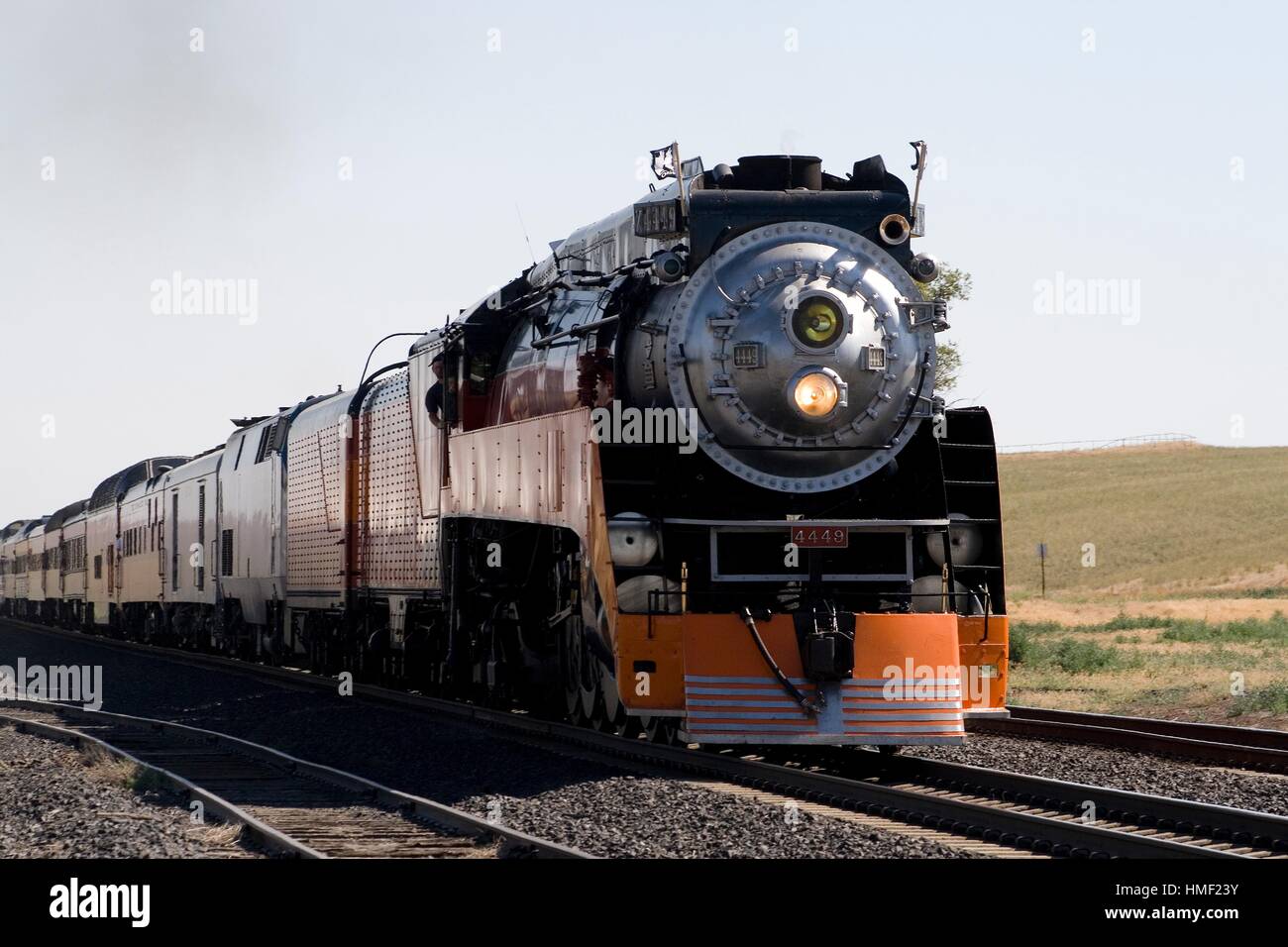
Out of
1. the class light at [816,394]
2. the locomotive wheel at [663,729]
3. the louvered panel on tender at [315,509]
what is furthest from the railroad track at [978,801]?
the louvered panel on tender at [315,509]

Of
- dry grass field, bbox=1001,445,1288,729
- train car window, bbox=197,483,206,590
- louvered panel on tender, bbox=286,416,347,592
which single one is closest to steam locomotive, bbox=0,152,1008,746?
dry grass field, bbox=1001,445,1288,729

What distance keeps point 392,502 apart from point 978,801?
395 inches

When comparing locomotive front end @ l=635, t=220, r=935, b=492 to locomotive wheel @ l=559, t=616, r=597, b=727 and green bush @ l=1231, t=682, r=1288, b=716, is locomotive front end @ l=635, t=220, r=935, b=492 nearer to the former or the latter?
locomotive wheel @ l=559, t=616, r=597, b=727

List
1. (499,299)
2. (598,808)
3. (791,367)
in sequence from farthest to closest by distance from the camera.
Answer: (499,299)
(791,367)
(598,808)

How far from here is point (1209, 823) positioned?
889 cm

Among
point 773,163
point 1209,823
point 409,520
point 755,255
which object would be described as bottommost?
point 1209,823

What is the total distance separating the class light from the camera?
11.4 m

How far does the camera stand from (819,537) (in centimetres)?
1160

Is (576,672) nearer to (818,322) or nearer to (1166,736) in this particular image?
(818,322)

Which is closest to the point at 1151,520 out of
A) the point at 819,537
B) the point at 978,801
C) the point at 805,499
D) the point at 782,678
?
the point at 805,499

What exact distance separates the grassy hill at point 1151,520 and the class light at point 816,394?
151 ft
